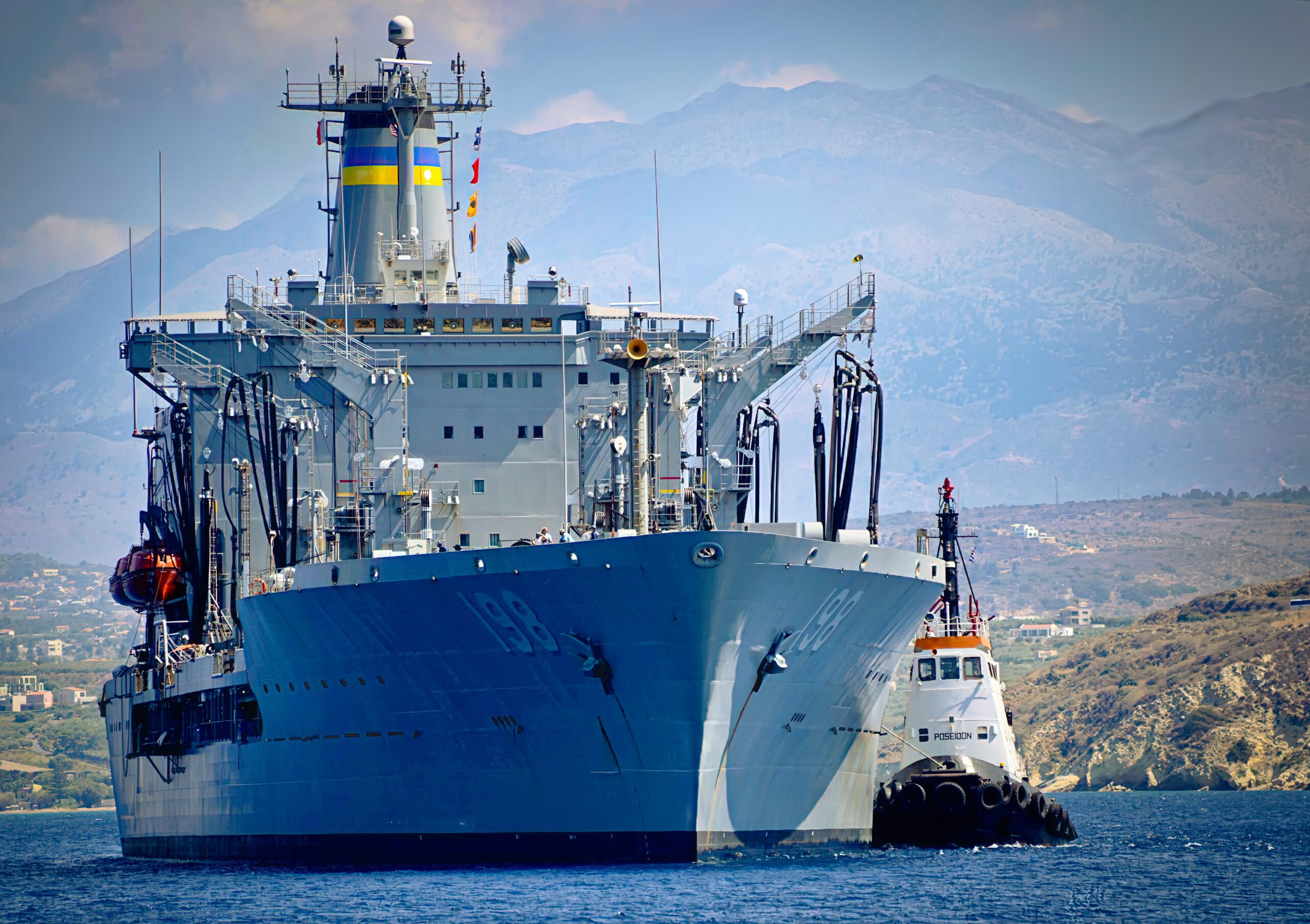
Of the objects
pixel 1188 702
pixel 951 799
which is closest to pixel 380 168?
pixel 951 799

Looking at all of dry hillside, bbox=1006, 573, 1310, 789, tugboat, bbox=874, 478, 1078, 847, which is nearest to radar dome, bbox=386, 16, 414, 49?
tugboat, bbox=874, 478, 1078, 847

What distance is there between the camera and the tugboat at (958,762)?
1725 inches

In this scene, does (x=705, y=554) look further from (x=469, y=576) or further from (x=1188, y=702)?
(x=1188, y=702)

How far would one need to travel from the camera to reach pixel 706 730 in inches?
1291

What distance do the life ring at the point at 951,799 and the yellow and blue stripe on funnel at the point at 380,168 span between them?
20203 mm

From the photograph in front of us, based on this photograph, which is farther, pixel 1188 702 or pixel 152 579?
pixel 1188 702

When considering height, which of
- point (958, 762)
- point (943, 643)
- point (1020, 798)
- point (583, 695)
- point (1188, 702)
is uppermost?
point (943, 643)

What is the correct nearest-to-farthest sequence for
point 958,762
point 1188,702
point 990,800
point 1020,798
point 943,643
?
point 990,800 < point 1020,798 < point 958,762 < point 943,643 < point 1188,702

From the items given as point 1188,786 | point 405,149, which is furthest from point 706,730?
point 1188,786

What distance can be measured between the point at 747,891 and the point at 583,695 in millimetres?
4452

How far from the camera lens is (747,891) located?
31953 mm

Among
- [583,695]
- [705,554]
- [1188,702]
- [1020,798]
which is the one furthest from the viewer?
[1188,702]

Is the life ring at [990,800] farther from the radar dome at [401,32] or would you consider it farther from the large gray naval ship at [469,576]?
the radar dome at [401,32]

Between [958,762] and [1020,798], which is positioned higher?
[958,762]
